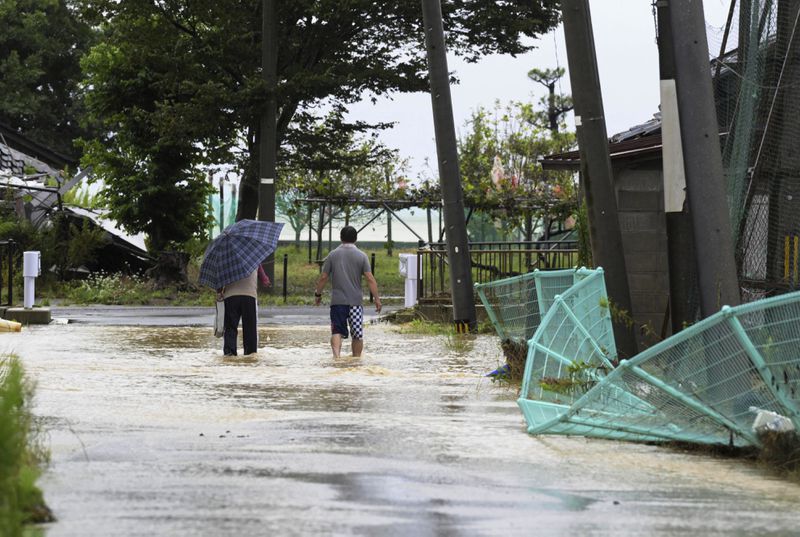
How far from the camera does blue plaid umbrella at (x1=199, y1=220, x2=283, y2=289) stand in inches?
621

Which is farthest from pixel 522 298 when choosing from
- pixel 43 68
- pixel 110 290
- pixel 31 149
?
pixel 43 68

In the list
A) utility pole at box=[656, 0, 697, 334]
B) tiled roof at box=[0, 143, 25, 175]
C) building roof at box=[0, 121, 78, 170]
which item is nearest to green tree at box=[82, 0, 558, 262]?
tiled roof at box=[0, 143, 25, 175]

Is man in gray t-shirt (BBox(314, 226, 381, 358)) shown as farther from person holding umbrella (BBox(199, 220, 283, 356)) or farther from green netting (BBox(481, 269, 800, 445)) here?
green netting (BBox(481, 269, 800, 445))

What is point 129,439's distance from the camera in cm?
801

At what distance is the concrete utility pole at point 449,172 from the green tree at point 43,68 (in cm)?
3766

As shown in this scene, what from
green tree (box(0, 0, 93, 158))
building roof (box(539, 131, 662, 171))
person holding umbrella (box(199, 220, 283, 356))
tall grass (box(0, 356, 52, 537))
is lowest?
tall grass (box(0, 356, 52, 537))

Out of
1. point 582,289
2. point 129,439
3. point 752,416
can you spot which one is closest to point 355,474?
point 129,439

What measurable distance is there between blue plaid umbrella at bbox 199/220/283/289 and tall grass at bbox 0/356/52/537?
9.00 metres

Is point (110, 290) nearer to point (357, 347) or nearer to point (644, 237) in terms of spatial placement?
point (357, 347)

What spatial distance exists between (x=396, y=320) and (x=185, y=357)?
7.26 metres

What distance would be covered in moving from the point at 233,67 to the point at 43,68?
1041 inches

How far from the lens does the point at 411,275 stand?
24.1 metres

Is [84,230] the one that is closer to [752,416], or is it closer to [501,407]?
[501,407]

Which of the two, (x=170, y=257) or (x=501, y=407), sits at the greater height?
(x=170, y=257)
